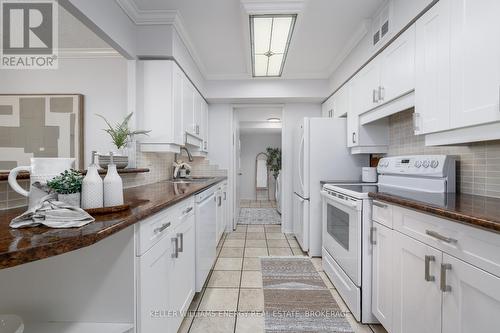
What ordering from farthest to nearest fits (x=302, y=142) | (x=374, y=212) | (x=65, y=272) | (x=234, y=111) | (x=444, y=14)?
(x=234, y=111)
(x=302, y=142)
(x=374, y=212)
(x=444, y=14)
(x=65, y=272)

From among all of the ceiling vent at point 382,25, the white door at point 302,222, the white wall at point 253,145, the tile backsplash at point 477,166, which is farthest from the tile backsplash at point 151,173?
the white wall at point 253,145

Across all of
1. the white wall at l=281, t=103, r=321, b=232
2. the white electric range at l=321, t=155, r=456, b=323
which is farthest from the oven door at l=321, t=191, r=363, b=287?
the white wall at l=281, t=103, r=321, b=232

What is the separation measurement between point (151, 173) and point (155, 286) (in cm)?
174

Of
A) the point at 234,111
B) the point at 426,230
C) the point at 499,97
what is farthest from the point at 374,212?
the point at 234,111

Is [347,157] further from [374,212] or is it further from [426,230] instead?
[426,230]

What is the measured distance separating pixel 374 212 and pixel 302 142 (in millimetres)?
1570

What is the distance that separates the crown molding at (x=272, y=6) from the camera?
6.84ft

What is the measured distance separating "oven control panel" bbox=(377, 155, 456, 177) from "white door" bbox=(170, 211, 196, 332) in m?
1.68

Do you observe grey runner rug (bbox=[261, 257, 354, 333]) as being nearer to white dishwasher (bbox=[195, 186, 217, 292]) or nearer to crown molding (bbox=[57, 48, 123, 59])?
white dishwasher (bbox=[195, 186, 217, 292])

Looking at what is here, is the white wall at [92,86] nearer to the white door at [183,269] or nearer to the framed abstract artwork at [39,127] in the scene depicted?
the framed abstract artwork at [39,127]

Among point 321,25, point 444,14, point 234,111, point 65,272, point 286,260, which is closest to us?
point 65,272

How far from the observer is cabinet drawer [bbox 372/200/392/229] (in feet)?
5.32

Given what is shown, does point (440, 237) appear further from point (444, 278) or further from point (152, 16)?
point (152, 16)

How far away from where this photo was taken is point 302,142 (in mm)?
3234
